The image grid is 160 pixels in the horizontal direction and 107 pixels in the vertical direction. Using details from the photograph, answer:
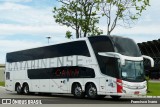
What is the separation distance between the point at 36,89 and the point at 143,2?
547 inches

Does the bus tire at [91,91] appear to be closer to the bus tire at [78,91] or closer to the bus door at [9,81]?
the bus tire at [78,91]

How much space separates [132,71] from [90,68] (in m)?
2.57

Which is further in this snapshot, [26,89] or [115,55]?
[26,89]

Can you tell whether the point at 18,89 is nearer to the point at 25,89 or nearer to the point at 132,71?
the point at 25,89

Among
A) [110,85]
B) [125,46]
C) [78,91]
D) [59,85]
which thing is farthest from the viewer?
[59,85]

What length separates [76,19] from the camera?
37344 mm

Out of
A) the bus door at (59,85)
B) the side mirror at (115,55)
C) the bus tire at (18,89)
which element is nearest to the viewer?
the side mirror at (115,55)

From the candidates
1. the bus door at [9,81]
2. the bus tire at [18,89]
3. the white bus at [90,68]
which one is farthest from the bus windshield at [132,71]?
the bus door at [9,81]

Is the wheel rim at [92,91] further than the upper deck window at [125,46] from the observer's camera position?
Yes

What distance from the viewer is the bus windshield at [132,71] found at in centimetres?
2128

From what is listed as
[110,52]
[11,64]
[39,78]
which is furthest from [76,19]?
[110,52]

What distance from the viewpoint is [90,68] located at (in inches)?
898

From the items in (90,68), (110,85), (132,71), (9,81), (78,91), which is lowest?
(78,91)

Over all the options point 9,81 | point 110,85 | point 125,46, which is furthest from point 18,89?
point 125,46
